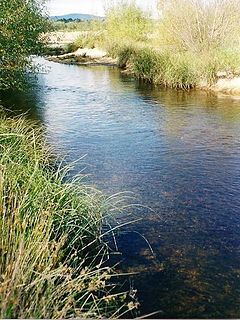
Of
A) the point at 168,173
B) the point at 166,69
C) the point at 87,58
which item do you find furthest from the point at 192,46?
the point at 87,58

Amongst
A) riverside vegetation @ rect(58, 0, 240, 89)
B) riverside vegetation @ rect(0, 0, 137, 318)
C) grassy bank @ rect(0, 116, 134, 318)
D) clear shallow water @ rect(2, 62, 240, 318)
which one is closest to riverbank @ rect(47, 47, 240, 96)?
riverside vegetation @ rect(58, 0, 240, 89)

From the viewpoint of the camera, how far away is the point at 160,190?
29.6 ft

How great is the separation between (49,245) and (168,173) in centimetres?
541

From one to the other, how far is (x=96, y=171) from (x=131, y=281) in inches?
184

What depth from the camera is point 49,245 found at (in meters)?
5.12

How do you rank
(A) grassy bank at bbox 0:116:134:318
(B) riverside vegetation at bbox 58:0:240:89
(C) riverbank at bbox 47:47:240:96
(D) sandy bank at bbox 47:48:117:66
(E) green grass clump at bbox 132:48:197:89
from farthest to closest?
(D) sandy bank at bbox 47:48:117:66, (E) green grass clump at bbox 132:48:197:89, (B) riverside vegetation at bbox 58:0:240:89, (C) riverbank at bbox 47:47:240:96, (A) grassy bank at bbox 0:116:134:318

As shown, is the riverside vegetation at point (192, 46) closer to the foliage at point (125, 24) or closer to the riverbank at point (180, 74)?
the riverbank at point (180, 74)

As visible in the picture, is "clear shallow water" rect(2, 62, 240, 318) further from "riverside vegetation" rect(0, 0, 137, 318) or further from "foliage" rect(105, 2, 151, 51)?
"foliage" rect(105, 2, 151, 51)

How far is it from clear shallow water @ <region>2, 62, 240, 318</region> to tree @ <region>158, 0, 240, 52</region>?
5.55 metres

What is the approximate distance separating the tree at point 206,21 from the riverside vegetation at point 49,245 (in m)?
16.3

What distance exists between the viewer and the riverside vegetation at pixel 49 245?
361 centimetres

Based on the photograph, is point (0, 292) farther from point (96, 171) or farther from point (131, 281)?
point (96, 171)

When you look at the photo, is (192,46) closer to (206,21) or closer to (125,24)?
(206,21)

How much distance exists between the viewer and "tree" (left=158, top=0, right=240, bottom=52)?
25.4m
